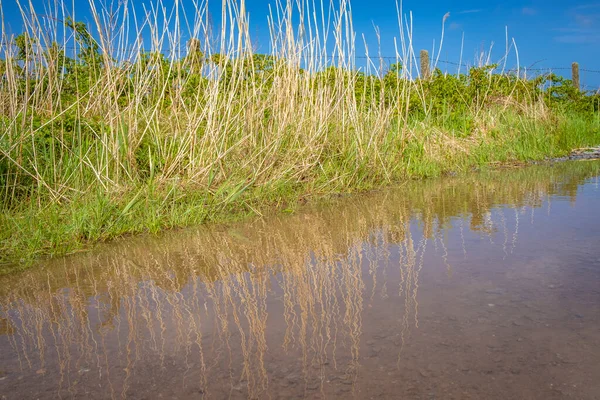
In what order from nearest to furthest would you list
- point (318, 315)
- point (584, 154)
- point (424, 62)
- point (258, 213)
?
1. point (318, 315)
2. point (258, 213)
3. point (584, 154)
4. point (424, 62)

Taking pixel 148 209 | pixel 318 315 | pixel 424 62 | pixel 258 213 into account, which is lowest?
pixel 318 315

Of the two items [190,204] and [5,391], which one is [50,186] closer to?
[190,204]

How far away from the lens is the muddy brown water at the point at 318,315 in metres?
1.40

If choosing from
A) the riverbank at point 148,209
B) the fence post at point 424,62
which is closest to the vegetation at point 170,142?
the riverbank at point 148,209

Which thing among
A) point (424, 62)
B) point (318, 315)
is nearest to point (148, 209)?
point (318, 315)

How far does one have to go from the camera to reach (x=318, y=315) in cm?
182

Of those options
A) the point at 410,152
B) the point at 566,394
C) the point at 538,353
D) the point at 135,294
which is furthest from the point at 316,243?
the point at 410,152

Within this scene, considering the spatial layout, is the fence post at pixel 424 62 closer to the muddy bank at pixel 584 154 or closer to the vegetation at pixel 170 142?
the muddy bank at pixel 584 154

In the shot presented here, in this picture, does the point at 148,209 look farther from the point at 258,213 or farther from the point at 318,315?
the point at 318,315

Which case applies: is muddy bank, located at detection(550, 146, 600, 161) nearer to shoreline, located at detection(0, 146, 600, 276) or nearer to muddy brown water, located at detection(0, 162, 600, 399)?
shoreline, located at detection(0, 146, 600, 276)

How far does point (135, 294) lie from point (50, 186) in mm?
1828

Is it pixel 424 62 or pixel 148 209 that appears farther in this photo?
pixel 424 62

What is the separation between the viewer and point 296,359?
152cm

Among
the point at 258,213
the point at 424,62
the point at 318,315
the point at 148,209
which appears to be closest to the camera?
the point at 318,315
